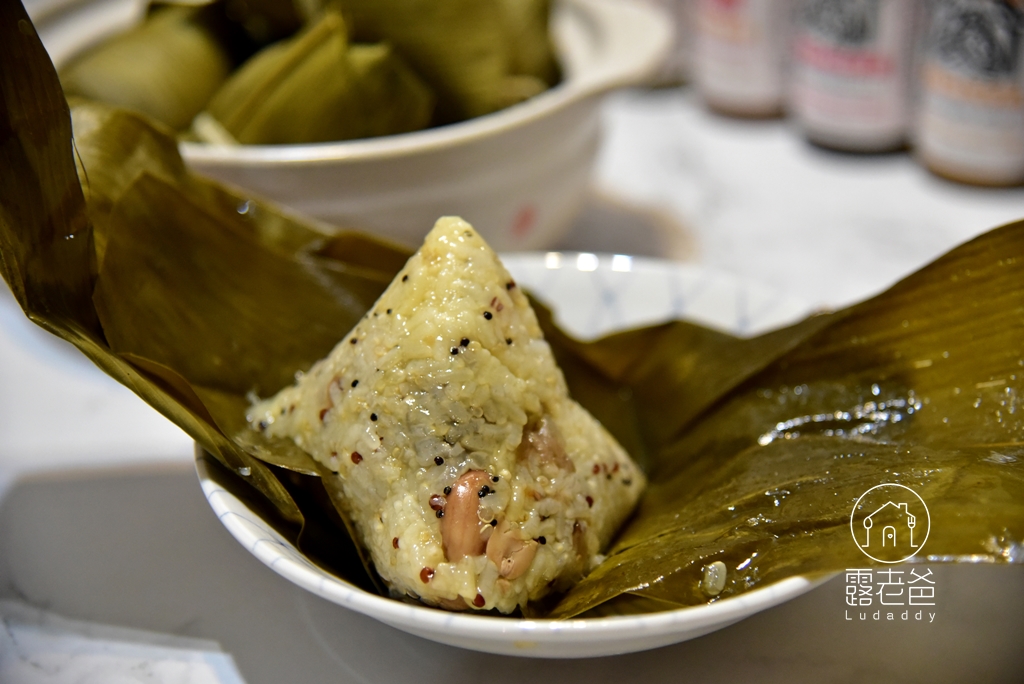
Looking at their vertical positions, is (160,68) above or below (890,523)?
above

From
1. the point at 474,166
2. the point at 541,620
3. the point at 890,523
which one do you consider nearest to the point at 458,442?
the point at 541,620

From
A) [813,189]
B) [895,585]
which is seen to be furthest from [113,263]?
[813,189]

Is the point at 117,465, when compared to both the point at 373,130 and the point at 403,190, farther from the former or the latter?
the point at 373,130

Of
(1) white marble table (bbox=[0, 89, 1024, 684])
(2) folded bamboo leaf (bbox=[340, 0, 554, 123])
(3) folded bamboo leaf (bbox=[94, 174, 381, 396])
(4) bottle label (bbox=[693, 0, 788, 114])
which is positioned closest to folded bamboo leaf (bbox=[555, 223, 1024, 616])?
(1) white marble table (bbox=[0, 89, 1024, 684])

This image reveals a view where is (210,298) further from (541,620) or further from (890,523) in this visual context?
(890,523)

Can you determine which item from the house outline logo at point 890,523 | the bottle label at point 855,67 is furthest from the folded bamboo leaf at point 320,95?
the house outline logo at point 890,523

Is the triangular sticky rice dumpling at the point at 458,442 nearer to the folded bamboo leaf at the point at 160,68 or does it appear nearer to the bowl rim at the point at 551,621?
the bowl rim at the point at 551,621

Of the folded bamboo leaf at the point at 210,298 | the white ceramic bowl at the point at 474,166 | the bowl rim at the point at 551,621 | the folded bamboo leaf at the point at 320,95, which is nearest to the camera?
the bowl rim at the point at 551,621
